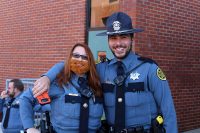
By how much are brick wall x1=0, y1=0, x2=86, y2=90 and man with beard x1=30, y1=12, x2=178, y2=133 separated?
4.16m

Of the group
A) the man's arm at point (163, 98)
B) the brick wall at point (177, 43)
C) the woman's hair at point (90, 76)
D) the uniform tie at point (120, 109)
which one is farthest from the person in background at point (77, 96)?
the brick wall at point (177, 43)

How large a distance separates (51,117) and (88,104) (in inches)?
15.1

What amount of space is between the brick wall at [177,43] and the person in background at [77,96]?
329 centimetres

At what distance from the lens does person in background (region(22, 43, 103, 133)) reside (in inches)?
113

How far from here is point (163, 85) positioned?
113 inches

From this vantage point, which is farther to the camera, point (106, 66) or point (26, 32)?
point (26, 32)

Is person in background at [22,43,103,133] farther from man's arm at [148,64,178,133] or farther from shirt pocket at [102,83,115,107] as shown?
man's arm at [148,64,178,133]

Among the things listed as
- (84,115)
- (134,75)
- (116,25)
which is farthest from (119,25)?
(84,115)

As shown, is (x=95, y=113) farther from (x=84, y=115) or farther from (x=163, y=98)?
(x=163, y=98)

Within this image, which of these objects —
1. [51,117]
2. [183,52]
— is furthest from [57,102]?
[183,52]

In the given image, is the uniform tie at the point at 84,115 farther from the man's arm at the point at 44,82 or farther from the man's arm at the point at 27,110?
the man's arm at the point at 27,110

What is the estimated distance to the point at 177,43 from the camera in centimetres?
710

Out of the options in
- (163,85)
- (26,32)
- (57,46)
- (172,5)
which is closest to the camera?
(163,85)

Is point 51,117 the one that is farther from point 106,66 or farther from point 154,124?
point 154,124
